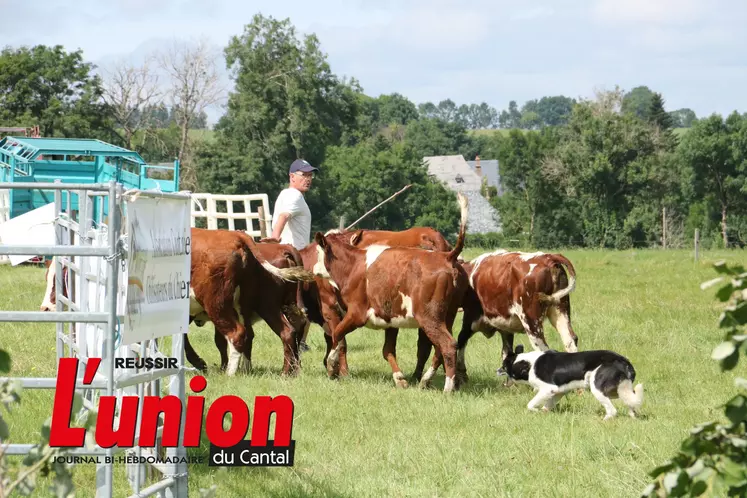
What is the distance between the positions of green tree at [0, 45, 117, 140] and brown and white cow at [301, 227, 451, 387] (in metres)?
46.0

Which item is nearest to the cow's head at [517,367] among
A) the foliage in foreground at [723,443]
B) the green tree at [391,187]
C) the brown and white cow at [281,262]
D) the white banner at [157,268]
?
the brown and white cow at [281,262]

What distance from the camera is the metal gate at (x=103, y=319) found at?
462cm

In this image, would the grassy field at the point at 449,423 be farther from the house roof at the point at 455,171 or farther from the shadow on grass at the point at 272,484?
the house roof at the point at 455,171

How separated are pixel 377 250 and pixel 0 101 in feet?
165

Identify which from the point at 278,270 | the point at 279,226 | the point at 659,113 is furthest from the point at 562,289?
the point at 659,113

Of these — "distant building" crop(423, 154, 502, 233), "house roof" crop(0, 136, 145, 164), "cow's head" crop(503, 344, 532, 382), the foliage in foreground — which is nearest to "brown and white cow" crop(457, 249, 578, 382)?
"cow's head" crop(503, 344, 532, 382)

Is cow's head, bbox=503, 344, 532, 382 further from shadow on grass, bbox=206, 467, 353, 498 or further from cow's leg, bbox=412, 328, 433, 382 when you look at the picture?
shadow on grass, bbox=206, 467, 353, 498

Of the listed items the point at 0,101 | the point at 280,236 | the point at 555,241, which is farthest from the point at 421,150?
the point at 280,236

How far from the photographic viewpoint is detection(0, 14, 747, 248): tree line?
2260 inches

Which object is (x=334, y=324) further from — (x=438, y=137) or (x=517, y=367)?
(x=438, y=137)

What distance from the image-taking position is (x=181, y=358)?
18.9 feet

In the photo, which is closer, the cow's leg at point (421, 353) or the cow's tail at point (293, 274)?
the cow's tail at point (293, 274)

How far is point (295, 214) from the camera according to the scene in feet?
40.3

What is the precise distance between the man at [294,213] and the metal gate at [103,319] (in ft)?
14.9
